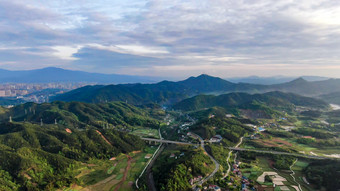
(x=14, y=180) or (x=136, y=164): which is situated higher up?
(x=14, y=180)

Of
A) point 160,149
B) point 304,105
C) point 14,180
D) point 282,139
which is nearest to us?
point 14,180

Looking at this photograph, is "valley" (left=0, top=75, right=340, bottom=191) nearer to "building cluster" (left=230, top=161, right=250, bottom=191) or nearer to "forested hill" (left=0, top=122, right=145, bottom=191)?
"building cluster" (left=230, top=161, right=250, bottom=191)

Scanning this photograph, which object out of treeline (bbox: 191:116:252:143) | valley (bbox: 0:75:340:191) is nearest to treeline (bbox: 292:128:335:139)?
valley (bbox: 0:75:340:191)

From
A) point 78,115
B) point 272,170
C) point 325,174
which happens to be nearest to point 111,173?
point 272,170

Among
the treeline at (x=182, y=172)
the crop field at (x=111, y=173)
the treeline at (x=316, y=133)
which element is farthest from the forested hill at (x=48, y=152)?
the treeline at (x=316, y=133)

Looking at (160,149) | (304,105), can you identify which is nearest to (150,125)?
(160,149)

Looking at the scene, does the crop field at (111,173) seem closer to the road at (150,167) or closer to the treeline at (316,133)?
the road at (150,167)

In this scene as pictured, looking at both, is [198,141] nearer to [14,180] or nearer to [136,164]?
[136,164]
